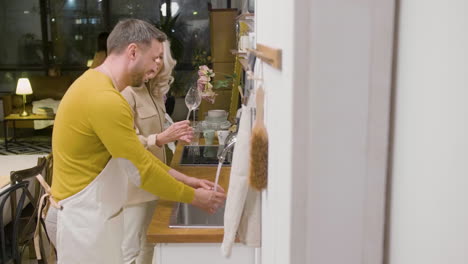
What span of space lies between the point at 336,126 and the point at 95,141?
141 centimetres

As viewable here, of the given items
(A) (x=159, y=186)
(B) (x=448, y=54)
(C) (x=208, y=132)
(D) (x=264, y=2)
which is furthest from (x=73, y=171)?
(B) (x=448, y=54)

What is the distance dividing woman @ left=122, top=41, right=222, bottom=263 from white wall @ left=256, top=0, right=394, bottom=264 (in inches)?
60.0

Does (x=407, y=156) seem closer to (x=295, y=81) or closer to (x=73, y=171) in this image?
(x=295, y=81)

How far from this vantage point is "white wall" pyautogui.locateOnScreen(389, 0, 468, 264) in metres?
0.51

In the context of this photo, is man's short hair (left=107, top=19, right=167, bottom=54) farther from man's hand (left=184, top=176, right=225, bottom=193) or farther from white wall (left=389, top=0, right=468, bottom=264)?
white wall (left=389, top=0, right=468, bottom=264)

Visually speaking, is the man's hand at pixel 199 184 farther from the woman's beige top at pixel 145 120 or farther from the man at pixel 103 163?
the woman's beige top at pixel 145 120

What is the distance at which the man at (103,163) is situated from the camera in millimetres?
1867

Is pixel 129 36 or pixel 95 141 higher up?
pixel 129 36

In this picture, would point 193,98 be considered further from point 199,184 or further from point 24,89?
point 24,89

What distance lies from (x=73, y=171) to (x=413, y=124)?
1609 millimetres

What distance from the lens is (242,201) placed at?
46.7 inches

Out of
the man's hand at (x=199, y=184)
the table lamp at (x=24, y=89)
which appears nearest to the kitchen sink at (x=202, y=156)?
the man's hand at (x=199, y=184)

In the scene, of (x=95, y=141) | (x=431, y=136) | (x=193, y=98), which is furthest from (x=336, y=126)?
(x=193, y=98)

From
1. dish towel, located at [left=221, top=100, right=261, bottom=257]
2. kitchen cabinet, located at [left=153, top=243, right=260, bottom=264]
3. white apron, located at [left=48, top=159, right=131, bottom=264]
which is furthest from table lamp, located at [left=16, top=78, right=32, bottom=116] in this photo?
dish towel, located at [left=221, top=100, right=261, bottom=257]
